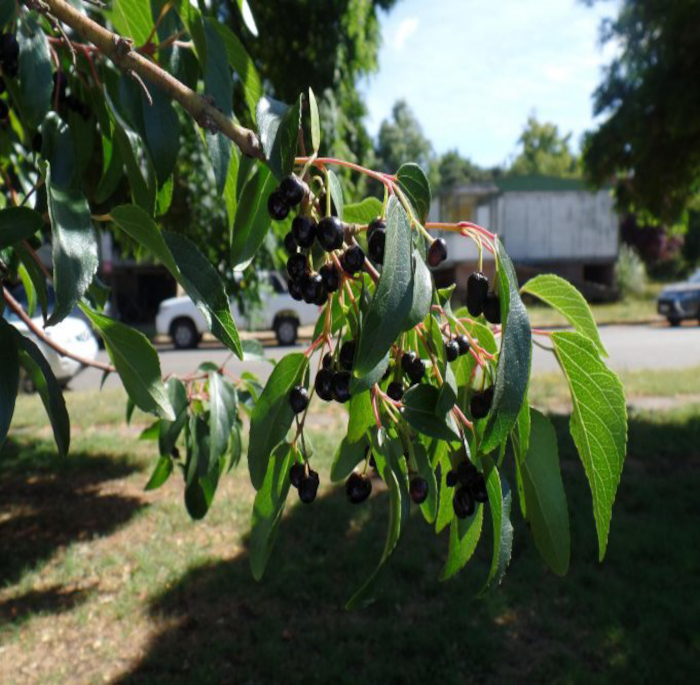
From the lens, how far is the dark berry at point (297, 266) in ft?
2.52

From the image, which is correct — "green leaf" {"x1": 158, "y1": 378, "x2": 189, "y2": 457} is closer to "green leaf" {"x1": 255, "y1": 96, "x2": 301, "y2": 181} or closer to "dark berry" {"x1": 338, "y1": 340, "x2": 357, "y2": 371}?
"dark berry" {"x1": 338, "y1": 340, "x2": 357, "y2": 371}

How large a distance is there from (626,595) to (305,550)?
1.73 m

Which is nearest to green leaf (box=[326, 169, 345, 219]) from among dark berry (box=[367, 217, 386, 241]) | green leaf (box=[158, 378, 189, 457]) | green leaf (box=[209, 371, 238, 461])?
dark berry (box=[367, 217, 386, 241])

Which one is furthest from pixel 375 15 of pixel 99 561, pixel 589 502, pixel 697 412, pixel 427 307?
pixel 427 307

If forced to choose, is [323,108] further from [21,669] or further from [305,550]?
[21,669]

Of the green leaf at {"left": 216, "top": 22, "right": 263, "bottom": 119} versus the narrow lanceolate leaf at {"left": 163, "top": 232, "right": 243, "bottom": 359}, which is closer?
the narrow lanceolate leaf at {"left": 163, "top": 232, "right": 243, "bottom": 359}

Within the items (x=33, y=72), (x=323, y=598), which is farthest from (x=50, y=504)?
(x=33, y=72)

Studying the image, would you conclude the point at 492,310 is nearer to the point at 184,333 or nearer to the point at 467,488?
the point at 467,488

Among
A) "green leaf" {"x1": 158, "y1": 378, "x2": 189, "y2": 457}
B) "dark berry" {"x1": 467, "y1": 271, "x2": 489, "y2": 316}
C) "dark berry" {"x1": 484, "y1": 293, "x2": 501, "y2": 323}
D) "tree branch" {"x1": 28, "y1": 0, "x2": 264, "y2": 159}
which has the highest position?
"tree branch" {"x1": 28, "y1": 0, "x2": 264, "y2": 159}

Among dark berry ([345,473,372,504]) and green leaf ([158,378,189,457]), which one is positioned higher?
dark berry ([345,473,372,504])

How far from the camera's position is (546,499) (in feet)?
2.71

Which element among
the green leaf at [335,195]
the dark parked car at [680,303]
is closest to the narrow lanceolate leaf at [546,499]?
the green leaf at [335,195]

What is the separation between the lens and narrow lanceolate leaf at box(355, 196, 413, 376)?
0.62 m

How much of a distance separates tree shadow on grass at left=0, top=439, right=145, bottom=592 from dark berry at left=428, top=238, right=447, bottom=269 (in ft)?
Answer: 11.8
